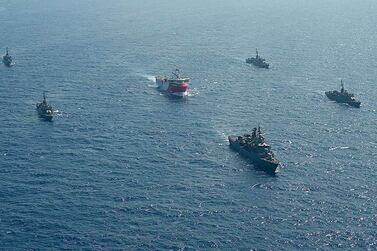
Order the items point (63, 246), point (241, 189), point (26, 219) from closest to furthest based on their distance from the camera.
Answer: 1. point (63, 246)
2. point (26, 219)
3. point (241, 189)

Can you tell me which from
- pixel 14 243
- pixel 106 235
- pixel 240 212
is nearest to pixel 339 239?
pixel 240 212

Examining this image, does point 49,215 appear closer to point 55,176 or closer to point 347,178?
point 55,176

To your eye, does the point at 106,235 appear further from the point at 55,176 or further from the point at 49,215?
the point at 55,176

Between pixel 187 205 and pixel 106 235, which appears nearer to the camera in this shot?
pixel 106 235

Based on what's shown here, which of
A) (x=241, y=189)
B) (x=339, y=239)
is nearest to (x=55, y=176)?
(x=241, y=189)

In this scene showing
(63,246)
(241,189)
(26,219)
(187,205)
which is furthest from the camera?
(241,189)

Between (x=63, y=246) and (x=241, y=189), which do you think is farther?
(x=241, y=189)

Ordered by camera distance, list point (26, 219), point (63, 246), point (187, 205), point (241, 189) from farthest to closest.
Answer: point (241, 189)
point (187, 205)
point (26, 219)
point (63, 246)

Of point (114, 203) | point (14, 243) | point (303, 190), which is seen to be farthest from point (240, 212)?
point (14, 243)

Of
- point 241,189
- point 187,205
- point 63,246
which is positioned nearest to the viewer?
point 63,246
